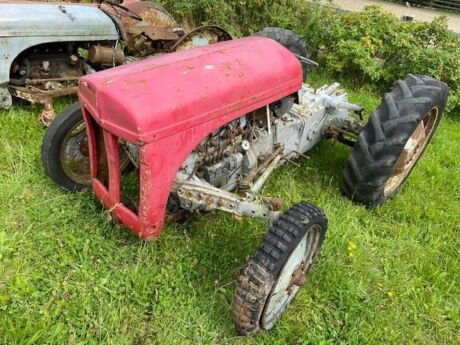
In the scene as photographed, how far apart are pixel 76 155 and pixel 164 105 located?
131 centimetres

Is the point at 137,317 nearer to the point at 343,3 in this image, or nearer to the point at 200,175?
the point at 200,175

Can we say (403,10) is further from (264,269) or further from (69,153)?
(264,269)

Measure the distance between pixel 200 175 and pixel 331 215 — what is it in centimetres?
133

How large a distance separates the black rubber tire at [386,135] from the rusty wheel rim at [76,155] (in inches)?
77.5

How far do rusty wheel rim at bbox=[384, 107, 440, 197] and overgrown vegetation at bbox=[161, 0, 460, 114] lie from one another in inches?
81.7

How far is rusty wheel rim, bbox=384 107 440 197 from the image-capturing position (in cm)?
384

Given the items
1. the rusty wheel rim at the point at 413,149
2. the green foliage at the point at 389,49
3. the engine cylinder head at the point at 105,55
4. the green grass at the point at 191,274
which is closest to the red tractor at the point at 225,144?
the green grass at the point at 191,274

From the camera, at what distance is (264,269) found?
94.0 inches

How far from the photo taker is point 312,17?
7.19 m

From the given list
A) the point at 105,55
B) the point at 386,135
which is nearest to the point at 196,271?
the point at 386,135

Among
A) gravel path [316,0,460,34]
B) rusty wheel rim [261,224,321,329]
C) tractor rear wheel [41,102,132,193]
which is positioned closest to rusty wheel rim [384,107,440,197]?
rusty wheel rim [261,224,321,329]

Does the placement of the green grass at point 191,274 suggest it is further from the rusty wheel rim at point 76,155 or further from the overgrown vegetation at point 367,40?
the overgrown vegetation at point 367,40

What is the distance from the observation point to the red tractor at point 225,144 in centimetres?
228

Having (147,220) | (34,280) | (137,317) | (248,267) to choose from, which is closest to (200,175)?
(147,220)
